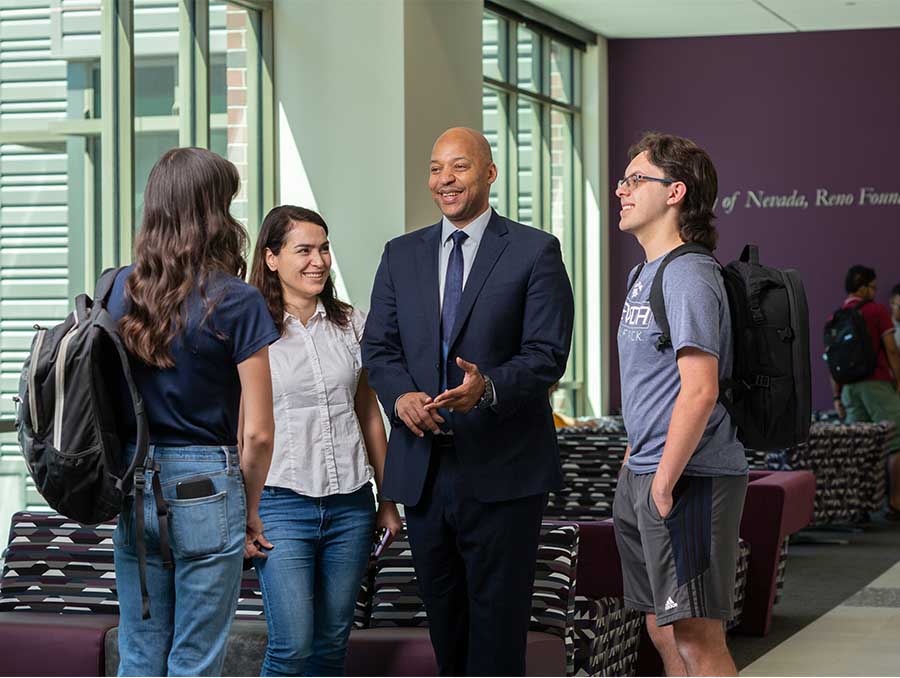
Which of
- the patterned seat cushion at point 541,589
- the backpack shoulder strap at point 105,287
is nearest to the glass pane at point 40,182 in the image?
the patterned seat cushion at point 541,589

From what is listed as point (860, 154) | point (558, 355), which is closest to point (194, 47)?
point (558, 355)

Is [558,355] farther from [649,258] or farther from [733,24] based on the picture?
[733,24]

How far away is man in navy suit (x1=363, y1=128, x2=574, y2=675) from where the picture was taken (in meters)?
3.41

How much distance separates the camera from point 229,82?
8305 millimetres

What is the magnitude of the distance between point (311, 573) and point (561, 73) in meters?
9.73

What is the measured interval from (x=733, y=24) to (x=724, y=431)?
9.71 meters

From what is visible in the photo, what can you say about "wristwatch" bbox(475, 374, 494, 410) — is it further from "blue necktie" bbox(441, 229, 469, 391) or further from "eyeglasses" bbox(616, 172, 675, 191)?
"eyeglasses" bbox(616, 172, 675, 191)

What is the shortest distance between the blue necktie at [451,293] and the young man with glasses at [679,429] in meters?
0.39

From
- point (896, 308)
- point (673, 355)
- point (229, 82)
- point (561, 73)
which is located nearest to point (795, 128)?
point (896, 308)

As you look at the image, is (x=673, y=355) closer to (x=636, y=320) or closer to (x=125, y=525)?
(x=636, y=320)

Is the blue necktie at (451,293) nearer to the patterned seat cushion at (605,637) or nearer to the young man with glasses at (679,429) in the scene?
the young man with glasses at (679,429)

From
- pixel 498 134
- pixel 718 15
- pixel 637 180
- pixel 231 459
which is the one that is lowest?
pixel 231 459

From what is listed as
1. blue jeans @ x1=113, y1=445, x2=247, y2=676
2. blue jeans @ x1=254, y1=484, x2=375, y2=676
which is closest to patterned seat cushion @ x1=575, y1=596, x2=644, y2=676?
blue jeans @ x1=254, y1=484, x2=375, y2=676

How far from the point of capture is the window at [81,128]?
6.86 metres
